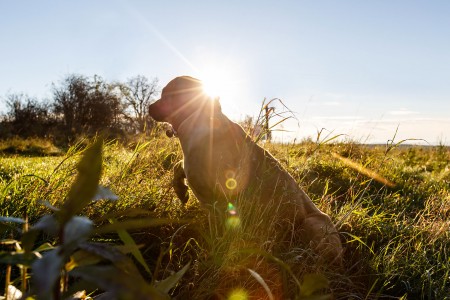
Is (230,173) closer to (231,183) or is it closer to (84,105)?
(231,183)

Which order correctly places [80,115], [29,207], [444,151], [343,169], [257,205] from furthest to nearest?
1. [80,115]
2. [444,151]
3. [343,169]
4. [257,205]
5. [29,207]

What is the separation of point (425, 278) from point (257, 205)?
1411 millimetres

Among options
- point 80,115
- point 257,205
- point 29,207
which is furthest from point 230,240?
point 80,115

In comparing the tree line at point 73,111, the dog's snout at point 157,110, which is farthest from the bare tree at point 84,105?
the dog's snout at point 157,110

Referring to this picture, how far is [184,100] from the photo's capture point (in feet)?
12.4

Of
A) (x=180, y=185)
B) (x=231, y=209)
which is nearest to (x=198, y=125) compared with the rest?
(x=180, y=185)

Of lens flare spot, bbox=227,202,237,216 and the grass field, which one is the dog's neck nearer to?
the grass field

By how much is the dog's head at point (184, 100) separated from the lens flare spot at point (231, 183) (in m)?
0.89

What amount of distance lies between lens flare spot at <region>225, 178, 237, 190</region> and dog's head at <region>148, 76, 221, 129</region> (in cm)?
89

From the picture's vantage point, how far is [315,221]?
303 centimetres

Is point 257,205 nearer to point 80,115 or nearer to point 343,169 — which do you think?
point 343,169

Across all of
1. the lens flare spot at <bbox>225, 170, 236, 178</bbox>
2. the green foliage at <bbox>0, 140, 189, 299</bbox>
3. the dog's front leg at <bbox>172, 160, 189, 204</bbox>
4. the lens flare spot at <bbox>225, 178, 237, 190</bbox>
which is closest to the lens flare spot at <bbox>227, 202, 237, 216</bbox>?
the lens flare spot at <bbox>225, 178, 237, 190</bbox>

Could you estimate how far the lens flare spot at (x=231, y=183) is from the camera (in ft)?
9.77

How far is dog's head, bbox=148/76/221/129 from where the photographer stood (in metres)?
3.73
